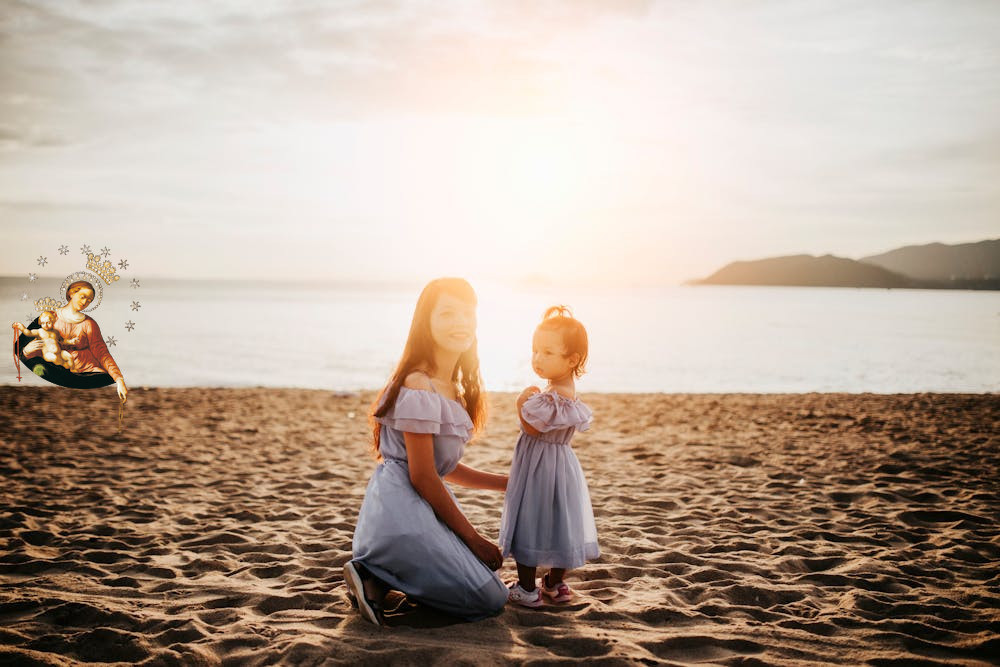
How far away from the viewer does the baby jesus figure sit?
259 inches

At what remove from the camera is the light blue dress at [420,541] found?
3.15 metres

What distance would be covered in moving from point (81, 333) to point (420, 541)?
210 inches

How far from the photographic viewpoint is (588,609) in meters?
3.42

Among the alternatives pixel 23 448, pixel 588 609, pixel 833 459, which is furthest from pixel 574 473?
pixel 23 448

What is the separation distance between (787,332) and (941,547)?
103 feet

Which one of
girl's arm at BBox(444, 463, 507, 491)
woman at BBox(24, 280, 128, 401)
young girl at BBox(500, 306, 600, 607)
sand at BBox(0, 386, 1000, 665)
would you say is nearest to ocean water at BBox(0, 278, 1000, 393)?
sand at BBox(0, 386, 1000, 665)

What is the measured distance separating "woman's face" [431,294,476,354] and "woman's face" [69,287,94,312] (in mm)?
5039

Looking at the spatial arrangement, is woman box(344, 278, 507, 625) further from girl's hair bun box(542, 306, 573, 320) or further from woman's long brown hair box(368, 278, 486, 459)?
girl's hair bun box(542, 306, 573, 320)

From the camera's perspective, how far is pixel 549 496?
3428 mm

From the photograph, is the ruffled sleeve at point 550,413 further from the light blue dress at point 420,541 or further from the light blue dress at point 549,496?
the light blue dress at point 420,541

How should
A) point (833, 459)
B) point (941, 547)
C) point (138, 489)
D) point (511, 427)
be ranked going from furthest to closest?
point (511, 427), point (833, 459), point (138, 489), point (941, 547)

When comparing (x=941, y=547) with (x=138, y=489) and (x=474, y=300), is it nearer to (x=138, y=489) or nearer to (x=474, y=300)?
(x=474, y=300)

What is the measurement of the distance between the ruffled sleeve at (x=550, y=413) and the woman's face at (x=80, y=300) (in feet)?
17.9

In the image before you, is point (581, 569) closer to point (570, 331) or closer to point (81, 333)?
point (570, 331)
